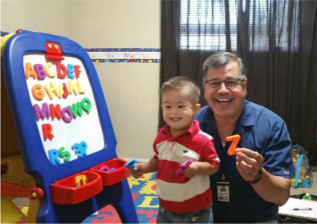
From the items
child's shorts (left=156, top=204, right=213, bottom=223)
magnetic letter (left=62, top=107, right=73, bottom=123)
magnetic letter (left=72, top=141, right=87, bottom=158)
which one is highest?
magnetic letter (left=62, top=107, right=73, bottom=123)

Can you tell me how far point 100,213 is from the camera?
2.21 m

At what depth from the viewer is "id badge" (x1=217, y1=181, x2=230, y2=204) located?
1.35 m

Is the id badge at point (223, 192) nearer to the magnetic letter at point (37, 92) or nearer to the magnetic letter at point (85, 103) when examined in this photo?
the magnetic letter at point (85, 103)

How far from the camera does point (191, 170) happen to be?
111cm

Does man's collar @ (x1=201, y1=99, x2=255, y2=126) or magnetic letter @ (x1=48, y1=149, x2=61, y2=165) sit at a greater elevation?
man's collar @ (x1=201, y1=99, x2=255, y2=126)

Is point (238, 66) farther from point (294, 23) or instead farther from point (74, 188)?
point (294, 23)

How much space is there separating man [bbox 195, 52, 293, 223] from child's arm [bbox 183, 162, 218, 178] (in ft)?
0.66

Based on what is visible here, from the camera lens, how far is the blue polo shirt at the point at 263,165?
4.29 ft

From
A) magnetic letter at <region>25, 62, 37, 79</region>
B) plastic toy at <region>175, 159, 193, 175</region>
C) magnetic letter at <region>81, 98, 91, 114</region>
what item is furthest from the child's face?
magnetic letter at <region>25, 62, 37, 79</region>

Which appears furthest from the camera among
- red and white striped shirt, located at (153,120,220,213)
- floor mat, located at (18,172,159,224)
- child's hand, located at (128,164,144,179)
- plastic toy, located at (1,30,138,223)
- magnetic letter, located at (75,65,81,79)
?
floor mat, located at (18,172,159,224)

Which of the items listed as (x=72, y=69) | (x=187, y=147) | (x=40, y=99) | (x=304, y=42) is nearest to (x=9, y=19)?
(x=72, y=69)

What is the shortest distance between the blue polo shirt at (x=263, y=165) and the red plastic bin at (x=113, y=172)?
15.7 inches

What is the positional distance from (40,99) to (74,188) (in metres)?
0.35

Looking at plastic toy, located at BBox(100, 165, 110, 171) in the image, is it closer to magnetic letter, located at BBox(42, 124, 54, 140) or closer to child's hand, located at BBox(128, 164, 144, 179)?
child's hand, located at BBox(128, 164, 144, 179)
